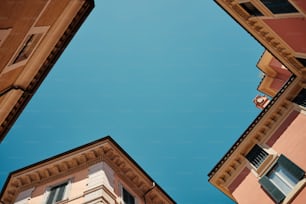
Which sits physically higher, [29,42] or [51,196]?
[29,42]

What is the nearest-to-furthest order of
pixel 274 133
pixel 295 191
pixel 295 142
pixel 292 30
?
pixel 295 191 → pixel 292 30 → pixel 295 142 → pixel 274 133

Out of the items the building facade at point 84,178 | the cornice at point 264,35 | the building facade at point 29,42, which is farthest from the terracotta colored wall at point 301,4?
the building facade at point 84,178

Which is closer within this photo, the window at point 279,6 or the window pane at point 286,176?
the window at point 279,6

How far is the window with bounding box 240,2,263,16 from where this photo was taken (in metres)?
14.1

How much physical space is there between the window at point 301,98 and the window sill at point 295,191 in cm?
357

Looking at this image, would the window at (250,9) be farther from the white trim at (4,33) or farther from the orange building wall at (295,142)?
the white trim at (4,33)

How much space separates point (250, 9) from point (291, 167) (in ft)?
24.6

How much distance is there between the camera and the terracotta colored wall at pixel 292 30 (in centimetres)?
1256

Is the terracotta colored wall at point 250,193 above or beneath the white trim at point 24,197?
above

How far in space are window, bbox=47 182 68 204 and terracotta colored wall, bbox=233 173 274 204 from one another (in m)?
8.32

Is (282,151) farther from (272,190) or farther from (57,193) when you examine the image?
(57,193)

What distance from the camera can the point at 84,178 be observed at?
14.3 m

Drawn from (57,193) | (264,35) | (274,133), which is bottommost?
(57,193)

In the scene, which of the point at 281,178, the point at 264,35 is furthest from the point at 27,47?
the point at 281,178
